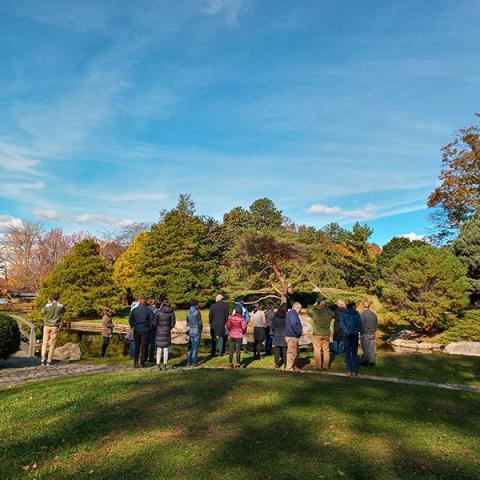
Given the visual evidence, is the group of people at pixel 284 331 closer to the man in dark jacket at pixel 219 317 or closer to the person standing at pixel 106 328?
the man in dark jacket at pixel 219 317

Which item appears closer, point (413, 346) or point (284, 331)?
point (284, 331)

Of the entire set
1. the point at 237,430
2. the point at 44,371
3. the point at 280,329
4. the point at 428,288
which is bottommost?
the point at 44,371

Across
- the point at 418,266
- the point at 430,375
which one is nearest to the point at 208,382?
the point at 430,375

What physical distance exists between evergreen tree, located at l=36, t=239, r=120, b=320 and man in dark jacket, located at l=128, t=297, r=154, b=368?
21924mm

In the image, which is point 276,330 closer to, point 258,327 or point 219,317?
point 219,317

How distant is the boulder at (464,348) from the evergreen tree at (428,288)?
6.30 feet

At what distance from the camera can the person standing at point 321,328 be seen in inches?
428

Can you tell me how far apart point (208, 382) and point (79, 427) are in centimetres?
278

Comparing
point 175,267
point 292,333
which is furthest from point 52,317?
point 175,267

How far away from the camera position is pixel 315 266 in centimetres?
3048

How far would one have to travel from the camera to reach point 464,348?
58.3ft

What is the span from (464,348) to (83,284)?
1080 inches

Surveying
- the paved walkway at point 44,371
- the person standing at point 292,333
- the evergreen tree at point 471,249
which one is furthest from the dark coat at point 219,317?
the evergreen tree at point 471,249

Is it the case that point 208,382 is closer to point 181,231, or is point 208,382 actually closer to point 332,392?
point 332,392
